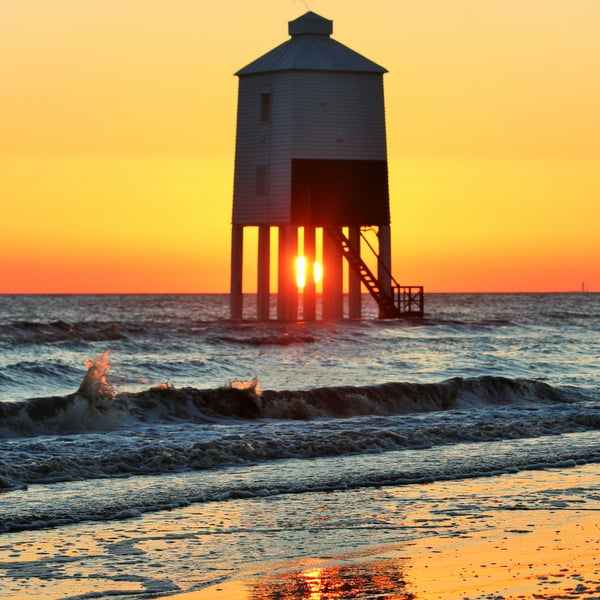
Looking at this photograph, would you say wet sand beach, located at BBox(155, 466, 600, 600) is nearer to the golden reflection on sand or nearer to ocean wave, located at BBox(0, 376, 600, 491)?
the golden reflection on sand

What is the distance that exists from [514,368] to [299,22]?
707 inches

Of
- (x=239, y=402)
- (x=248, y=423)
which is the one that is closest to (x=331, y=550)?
(x=248, y=423)

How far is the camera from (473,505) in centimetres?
1336

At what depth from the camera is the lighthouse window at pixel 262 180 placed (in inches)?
1854

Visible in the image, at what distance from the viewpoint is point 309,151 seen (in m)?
46.0

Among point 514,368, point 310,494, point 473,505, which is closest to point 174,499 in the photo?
point 310,494

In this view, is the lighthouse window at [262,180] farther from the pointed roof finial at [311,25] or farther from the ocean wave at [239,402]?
the ocean wave at [239,402]

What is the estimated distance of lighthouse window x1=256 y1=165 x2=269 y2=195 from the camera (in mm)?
47094

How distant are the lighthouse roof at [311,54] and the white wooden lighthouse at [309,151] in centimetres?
3

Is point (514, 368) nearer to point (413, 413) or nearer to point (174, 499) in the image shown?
point (413, 413)

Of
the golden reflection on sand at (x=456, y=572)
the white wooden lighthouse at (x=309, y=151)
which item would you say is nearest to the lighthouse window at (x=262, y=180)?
the white wooden lighthouse at (x=309, y=151)

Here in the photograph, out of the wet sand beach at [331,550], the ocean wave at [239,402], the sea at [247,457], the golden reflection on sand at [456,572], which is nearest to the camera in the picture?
the golden reflection on sand at [456,572]

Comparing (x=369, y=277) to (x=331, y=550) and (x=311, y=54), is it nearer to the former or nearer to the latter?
(x=311, y=54)

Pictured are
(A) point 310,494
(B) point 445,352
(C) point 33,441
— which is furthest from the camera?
(B) point 445,352
